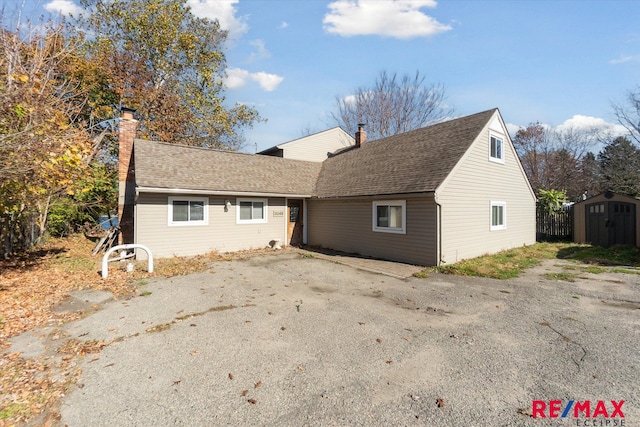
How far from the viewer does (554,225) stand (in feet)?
55.1

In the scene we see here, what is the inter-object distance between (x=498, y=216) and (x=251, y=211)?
1119 cm

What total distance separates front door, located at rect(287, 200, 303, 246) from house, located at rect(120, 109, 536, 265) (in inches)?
2.1

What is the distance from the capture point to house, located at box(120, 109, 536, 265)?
11070mm

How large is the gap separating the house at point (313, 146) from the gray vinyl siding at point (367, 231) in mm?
5894

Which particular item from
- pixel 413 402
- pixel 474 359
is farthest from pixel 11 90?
pixel 474 359

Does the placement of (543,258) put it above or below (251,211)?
below

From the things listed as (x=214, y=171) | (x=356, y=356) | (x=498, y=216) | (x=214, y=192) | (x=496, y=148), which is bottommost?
(x=356, y=356)

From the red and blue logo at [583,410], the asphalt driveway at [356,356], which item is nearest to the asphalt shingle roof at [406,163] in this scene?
the asphalt driveway at [356,356]

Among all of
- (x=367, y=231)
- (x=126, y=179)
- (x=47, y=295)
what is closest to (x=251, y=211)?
(x=126, y=179)

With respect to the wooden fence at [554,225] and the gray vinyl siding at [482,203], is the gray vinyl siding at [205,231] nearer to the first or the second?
the gray vinyl siding at [482,203]

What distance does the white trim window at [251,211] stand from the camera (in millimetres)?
14101

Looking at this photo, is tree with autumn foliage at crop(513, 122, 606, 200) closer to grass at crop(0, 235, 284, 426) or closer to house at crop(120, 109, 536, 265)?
house at crop(120, 109, 536, 265)

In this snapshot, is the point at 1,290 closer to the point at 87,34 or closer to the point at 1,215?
the point at 1,215

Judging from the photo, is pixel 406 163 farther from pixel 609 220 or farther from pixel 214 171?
pixel 609 220
